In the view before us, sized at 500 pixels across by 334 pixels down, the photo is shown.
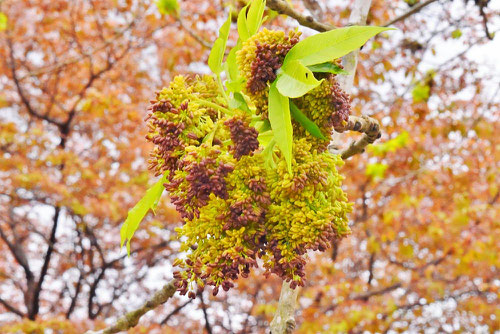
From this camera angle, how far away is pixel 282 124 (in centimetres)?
101

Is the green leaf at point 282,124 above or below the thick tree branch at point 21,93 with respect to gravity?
below

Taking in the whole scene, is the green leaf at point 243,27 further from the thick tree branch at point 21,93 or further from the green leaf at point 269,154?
the thick tree branch at point 21,93

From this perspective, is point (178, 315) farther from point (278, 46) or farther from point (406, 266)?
point (278, 46)

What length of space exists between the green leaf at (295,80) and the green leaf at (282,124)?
0.03 meters

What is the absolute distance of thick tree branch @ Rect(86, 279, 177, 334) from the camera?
5.12ft

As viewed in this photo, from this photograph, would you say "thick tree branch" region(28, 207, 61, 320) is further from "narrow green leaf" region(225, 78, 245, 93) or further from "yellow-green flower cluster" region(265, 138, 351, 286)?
"yellow-green flower cluster" region(265, 138, 351, 286)

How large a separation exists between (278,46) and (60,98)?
704 centimetres

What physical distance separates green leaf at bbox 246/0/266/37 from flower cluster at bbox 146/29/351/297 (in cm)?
14

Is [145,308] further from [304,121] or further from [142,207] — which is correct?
[304,121]

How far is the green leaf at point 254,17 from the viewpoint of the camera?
4.00 feet

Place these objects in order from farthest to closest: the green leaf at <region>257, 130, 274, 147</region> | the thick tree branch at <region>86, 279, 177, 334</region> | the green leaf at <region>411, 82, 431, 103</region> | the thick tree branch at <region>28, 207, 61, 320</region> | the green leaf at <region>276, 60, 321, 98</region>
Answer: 1. the thick tree branch at <region>28, 207, 61, 320</region>
2. the green leaf at <region>411, 82, 431, 103</region>
3. the thick tree branch at <region>86, 279, 177, 334</region>
4. the green leaf at <region>257, 130, 274, 147</region>
5. the green leaf at <region>276, 60, 321, 98</region>

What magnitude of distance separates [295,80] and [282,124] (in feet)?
0.30

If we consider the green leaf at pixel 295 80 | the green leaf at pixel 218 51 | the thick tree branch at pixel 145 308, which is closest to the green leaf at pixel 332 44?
the green leaf at pixel 295 80

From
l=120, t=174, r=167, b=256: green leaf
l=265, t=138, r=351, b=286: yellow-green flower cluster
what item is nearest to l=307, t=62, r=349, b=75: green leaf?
l=265, t=138, r=351, b=286: yellow-green flower cluster
